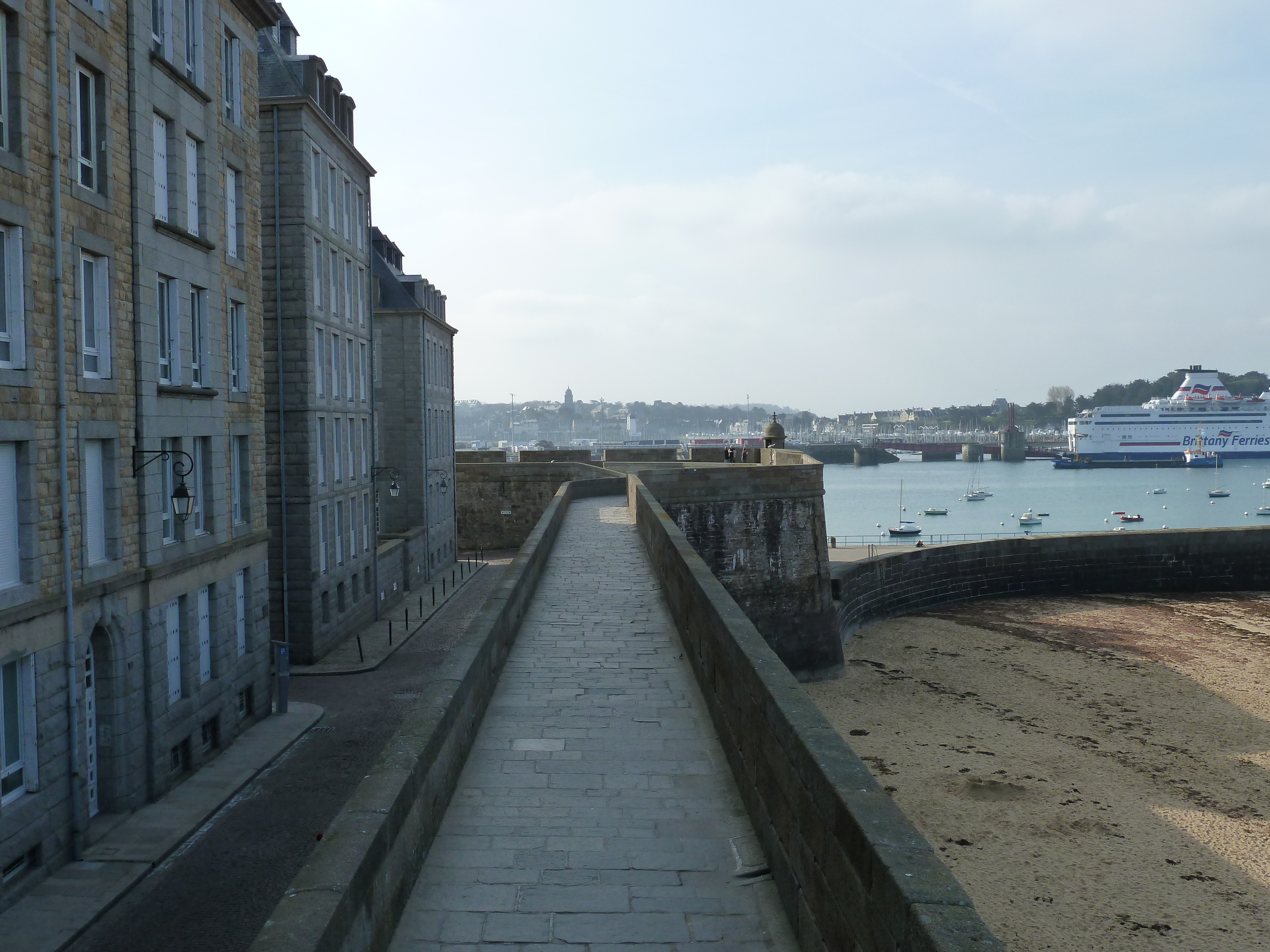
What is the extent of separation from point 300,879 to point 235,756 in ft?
55.4

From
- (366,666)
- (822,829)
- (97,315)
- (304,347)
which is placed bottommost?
(366,666)

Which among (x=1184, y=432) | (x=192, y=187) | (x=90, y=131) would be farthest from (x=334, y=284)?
(x=1184, y=432)

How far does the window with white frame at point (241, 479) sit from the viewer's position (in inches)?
832

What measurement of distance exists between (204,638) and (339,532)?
11758mm

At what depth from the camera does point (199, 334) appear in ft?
63.5

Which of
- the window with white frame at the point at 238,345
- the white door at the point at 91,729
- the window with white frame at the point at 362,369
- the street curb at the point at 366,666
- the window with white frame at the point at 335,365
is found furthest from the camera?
the window with white frame at the point at 362,369

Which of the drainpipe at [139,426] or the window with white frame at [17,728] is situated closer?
the window with white frame at [17,728]

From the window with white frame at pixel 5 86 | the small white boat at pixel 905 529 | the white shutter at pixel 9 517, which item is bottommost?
the small white boat at pixel 905 529

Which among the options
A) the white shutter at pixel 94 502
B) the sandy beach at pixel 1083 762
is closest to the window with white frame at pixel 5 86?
the white shutter at pixel 94 502

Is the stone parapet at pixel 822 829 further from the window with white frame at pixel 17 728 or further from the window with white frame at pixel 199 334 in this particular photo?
the window with white frame at pixel 199 334

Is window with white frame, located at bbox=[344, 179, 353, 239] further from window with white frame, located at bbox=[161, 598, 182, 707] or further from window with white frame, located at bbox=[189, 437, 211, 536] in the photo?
window with white frame, located at bbox=[161, 598, 182, 707]

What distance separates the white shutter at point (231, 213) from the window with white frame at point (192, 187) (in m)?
1.28

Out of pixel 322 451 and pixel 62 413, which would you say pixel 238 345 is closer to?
pixel 62 413

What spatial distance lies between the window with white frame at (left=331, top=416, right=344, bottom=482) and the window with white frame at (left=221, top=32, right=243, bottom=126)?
1072 cm
